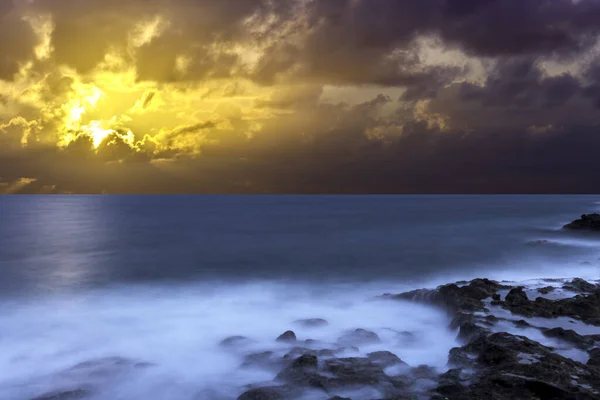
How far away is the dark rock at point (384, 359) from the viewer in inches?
361

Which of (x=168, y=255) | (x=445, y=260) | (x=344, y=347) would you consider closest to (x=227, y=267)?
(x=168, y=255)

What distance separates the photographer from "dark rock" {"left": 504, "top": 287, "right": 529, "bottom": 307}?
12703 mm

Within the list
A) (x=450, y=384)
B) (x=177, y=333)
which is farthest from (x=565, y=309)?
(x=177, y=333)

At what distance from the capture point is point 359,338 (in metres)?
11.1

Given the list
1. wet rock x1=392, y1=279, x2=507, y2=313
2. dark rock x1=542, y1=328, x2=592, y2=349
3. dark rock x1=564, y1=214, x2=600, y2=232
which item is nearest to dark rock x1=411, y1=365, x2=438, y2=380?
dark rock x1=542, y1=328, x2=592, y2=349

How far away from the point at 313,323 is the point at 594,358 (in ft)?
21.8

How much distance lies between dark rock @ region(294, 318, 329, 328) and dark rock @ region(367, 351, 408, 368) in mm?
3144

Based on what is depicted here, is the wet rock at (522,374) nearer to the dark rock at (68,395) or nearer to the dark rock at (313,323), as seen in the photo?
the dark rock at (313,323)

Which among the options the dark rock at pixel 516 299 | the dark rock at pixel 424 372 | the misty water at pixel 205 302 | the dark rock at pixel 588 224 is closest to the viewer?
the dark rock at pixel 424 372

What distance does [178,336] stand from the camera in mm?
12352

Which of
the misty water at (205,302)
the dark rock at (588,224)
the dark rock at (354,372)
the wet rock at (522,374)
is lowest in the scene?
the dark rock at (588,224)

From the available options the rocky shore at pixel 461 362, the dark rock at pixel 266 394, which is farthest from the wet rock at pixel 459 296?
the dark rock at pixel 266 394

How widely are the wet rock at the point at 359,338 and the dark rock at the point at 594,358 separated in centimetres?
431

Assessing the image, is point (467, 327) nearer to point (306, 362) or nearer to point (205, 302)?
point (306, 362)
